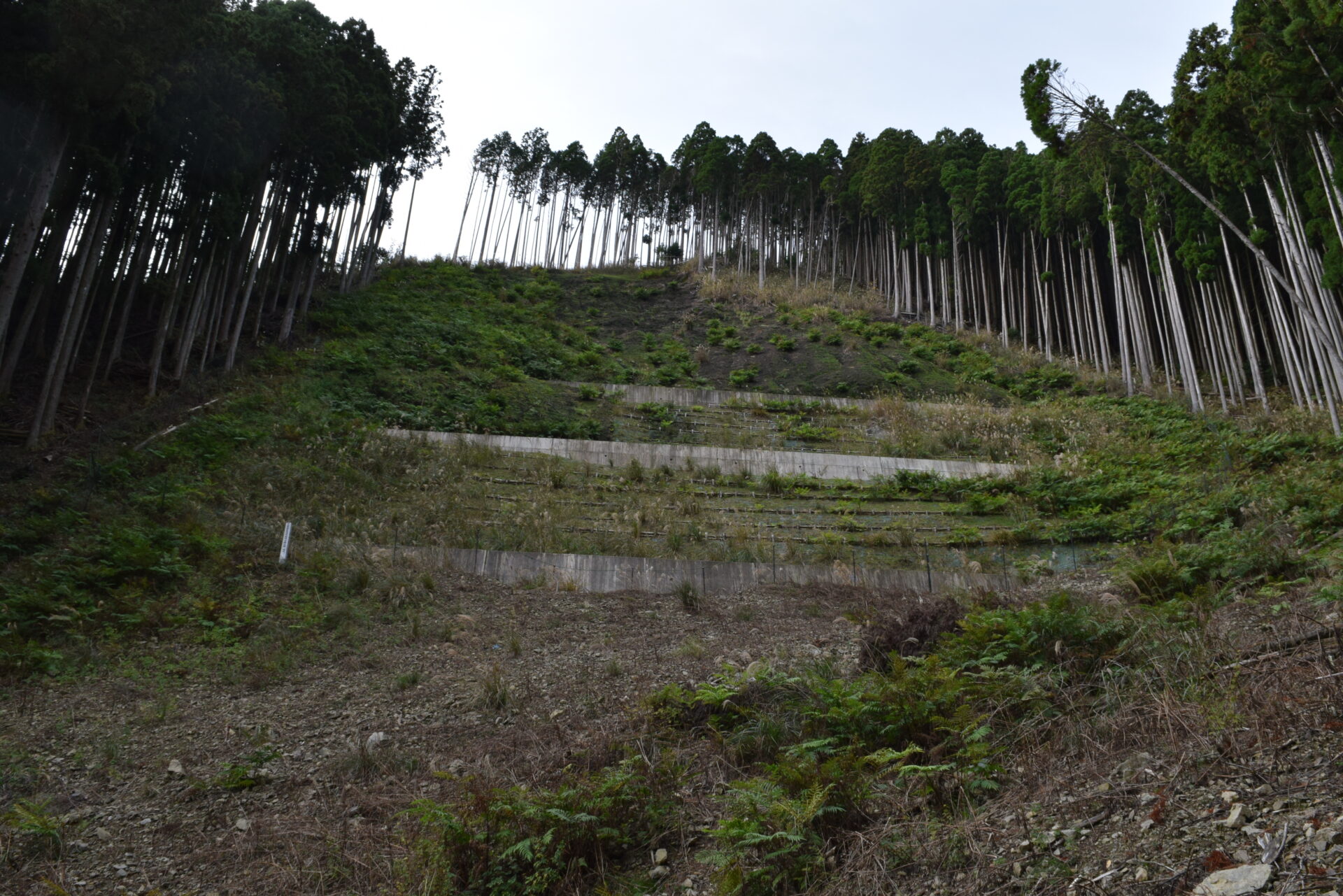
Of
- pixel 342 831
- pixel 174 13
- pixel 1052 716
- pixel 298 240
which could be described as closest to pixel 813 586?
pixel 1052 716

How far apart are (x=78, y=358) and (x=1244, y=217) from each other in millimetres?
27580

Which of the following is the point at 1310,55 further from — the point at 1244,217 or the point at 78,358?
the point at 78,358

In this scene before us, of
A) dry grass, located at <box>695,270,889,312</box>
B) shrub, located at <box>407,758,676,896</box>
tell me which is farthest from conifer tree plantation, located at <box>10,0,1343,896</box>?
dry grass, located at <box>695,270,889,312</box>

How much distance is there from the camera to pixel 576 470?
1562 centimetres

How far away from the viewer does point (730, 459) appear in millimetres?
16875

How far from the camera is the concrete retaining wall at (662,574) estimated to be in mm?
10852

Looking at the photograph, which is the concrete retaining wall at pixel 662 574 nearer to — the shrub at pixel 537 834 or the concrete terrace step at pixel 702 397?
the shrub at pixel 537 834

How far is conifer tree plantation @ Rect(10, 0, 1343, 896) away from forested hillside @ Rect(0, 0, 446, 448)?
0.11 meters

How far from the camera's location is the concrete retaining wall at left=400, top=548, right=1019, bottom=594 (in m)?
10.9

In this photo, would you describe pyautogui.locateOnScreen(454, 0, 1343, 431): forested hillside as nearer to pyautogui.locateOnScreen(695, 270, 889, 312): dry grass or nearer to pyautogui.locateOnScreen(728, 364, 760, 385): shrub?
pyautogui.locateOnScreen(695, 270, 889, 312): dry grass

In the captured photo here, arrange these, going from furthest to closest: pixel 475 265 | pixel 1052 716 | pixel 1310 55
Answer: pixel 475 265
pixel 1310 55
pixel 1052 716

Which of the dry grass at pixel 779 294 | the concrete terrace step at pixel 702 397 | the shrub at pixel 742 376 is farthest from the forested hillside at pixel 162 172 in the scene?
the dry grass at pixel 779 294

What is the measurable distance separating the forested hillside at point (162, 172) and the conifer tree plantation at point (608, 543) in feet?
0.37

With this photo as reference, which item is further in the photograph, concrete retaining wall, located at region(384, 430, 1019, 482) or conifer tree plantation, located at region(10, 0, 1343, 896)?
concrete retaining wall, located at region(384, 430, 1019, 482)
